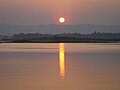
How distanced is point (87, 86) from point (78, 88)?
1.35 ft

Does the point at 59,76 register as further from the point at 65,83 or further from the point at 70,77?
the point at 65,83

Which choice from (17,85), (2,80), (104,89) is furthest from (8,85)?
(104,89)

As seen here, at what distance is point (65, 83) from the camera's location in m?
11.2

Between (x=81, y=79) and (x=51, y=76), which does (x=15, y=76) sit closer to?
(x=51, y=76)

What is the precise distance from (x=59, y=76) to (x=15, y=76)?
4.66 ft

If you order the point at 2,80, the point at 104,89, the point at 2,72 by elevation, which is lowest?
the point at 104,89

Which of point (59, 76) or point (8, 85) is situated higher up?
point (59, 76)

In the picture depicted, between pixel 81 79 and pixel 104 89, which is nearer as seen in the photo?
pixel 104 89

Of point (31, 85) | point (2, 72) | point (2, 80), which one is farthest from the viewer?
point (2, 72)

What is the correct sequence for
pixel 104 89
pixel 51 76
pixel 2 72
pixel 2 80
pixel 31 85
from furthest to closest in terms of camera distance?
pixel 2 72
pixel 51 76
pixel 2 80
pixel 31 85
pixel 104 89

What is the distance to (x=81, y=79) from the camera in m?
12.2

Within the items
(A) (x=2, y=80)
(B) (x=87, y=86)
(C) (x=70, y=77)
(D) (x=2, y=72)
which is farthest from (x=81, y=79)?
(D) (x=2, y=72)

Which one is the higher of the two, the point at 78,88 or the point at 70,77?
the point at 70,77

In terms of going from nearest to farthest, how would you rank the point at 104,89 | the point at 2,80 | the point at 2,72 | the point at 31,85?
the point at 104,89 < the point at 31,85 < the point at 2,80 < the point at 2,72
